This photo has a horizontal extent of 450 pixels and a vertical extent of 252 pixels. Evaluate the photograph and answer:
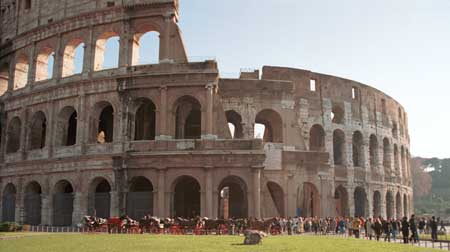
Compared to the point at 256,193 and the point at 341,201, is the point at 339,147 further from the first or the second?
the point at 256,193

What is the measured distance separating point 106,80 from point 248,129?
8.89 m

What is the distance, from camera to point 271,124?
30.4m

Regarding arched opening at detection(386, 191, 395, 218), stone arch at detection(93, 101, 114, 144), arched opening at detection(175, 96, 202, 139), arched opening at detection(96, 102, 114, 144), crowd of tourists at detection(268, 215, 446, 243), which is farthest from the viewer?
arched opening at detection(386, 191, 395, 218)

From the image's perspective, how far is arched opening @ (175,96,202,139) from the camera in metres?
27.4

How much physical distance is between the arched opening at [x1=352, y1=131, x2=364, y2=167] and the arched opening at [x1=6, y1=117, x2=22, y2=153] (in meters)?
24.3

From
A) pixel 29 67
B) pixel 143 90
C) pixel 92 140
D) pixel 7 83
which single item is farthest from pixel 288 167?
pixel 7 83

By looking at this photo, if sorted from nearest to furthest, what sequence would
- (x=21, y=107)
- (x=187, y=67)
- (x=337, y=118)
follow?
(x=187, y=67), (x=21, y=107), (x=337, y=118)

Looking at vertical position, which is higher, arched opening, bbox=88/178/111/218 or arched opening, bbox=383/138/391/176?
arched opening, bbox=383/138/391/176

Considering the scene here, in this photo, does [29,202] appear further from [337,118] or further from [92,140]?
[337,118]

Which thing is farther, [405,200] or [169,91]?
[405,200]

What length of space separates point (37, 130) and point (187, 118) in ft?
33.8

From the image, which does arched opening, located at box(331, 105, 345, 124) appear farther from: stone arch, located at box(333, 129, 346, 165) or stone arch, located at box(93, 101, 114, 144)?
stone arch, located at box(93, 101, 114, 144)

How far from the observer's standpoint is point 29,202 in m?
29.3

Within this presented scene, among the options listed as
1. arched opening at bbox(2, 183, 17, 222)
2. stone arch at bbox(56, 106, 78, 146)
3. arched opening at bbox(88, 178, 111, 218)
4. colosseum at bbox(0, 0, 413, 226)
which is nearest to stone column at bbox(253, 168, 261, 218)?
colosseum at bbox(0, 0, 413, 226)
